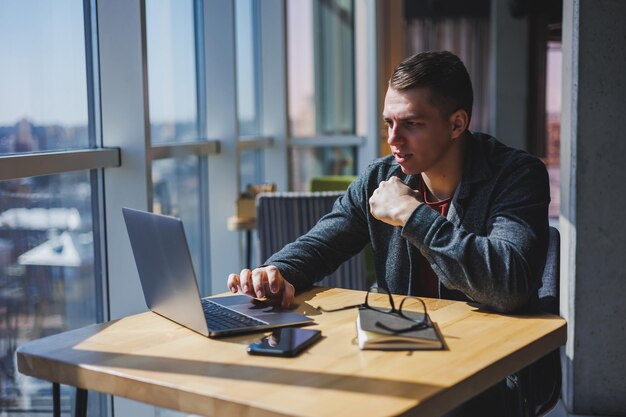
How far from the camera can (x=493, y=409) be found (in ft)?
5.68

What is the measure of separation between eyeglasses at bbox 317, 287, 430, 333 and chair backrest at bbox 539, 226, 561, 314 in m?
0.34

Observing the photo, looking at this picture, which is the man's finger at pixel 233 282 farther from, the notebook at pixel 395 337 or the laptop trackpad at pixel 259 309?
the notebook at pixel 395 337

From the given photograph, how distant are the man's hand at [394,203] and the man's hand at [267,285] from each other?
0.89 ft

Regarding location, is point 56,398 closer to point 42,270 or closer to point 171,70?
point 42,270

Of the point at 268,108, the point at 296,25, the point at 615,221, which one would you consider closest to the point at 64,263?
the point at 615,221

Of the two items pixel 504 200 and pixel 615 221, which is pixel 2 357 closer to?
pixel 504 200

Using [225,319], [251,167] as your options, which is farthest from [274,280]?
[251,167]

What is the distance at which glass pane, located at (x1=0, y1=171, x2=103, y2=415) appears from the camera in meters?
2.26

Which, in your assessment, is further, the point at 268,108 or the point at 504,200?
the point at 268,108

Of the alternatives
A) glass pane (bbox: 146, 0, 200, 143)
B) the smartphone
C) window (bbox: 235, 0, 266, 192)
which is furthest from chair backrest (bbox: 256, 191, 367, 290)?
the smartphone

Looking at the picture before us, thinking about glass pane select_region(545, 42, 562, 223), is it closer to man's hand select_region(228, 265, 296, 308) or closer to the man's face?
the man's face

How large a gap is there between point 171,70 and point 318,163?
2.43 m

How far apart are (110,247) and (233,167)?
1395 millimetres

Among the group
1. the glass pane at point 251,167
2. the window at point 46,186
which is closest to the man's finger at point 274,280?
the window at point 46,186
